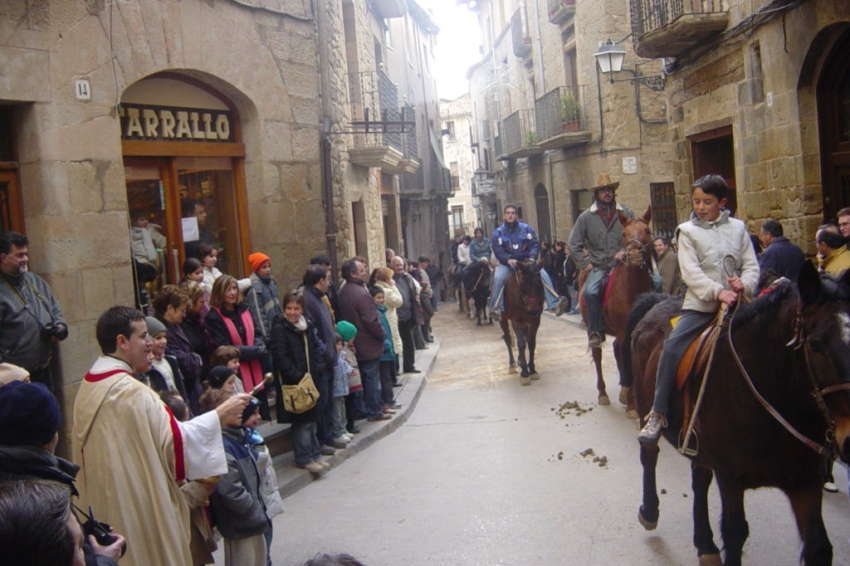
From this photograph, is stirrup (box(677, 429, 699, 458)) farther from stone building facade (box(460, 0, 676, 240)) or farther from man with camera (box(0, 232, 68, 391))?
stone building facade (box(460, 0, 676, 240))

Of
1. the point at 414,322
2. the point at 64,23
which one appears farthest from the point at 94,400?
the point at 414,322

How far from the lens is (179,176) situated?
916 centimetres

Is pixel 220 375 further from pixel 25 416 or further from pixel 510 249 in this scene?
pixel 510 249

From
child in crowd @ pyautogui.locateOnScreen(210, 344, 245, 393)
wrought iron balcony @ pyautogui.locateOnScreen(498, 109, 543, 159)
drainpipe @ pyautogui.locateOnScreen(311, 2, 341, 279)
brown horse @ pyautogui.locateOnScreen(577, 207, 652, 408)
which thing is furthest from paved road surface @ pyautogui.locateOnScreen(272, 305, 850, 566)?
wrought iron balcony @ pyautogui.locateOnScreen(498, 109, 543, 159)

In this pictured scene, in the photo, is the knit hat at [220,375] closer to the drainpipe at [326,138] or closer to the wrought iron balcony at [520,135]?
the drainpipe at [326,138]

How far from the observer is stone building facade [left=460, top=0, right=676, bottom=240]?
21.6m

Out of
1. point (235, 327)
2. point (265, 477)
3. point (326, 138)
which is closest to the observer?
point (265, 477)

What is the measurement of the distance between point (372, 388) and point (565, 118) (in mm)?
15677

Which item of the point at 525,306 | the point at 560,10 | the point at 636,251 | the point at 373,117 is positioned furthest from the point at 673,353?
the point at 560,10

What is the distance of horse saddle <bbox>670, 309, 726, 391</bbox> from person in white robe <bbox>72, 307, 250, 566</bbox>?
2480 mm

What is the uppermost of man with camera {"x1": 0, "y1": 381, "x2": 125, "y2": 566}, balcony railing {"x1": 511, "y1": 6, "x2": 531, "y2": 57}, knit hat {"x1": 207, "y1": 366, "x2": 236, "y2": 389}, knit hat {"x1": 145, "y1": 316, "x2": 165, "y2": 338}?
balcony railing {"x1": 511, "y1": 6, "x2": 531, "y2": 57}

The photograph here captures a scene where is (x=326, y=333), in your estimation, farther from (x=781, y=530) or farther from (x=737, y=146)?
(x=737, y=146)

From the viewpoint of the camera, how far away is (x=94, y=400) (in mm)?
3826

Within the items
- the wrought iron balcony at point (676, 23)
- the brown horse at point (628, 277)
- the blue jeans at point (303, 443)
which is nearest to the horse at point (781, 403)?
the blue jeans at point (303, 443)
